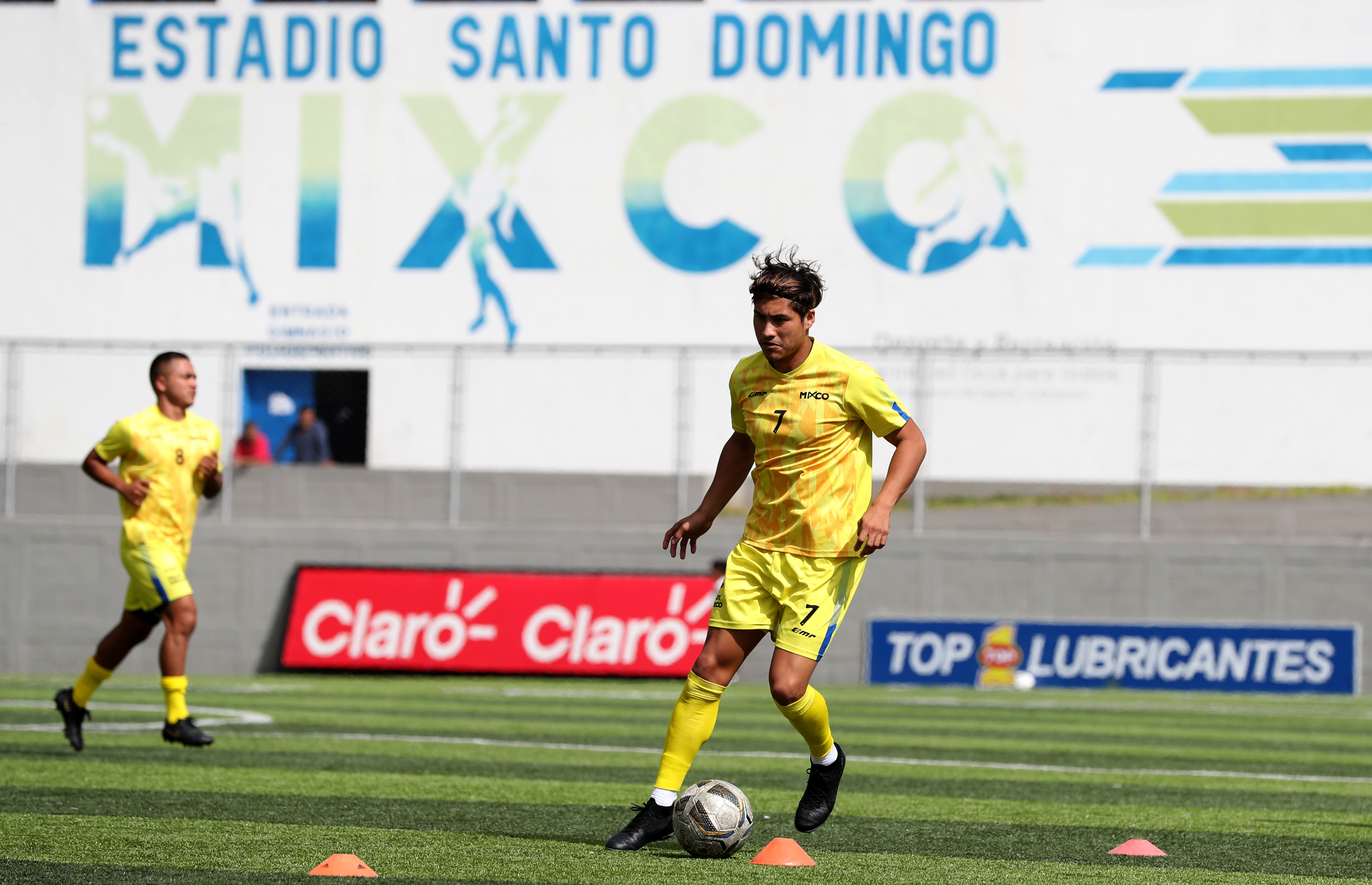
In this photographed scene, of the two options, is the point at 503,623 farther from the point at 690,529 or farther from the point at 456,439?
the point at 690,529

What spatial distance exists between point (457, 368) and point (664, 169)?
763 centimetres

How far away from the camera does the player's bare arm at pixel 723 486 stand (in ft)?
21.0

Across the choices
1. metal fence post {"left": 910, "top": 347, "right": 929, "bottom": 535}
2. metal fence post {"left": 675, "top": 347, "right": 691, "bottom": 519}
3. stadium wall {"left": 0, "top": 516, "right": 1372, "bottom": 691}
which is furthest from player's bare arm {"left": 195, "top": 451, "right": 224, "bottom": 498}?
metal fence post {"left": 910, "top": 347, "right": 929, "bottom": 535}

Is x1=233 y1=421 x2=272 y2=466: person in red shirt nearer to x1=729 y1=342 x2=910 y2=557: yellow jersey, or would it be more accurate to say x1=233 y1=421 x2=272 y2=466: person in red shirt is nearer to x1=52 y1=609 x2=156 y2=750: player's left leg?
x1=52 y1=609 x2=156 y2=750: player's left leg

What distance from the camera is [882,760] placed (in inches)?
386

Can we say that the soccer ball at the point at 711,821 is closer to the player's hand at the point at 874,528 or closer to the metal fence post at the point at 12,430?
the player's hand at the point at 874,528

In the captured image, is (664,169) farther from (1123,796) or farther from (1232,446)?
(1123,796)

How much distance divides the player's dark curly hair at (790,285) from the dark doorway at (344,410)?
61.9 ft

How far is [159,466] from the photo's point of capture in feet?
30.6

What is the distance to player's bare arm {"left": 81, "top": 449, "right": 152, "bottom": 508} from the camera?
914 centimetres

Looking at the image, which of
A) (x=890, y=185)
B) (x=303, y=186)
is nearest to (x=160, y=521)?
(x=890, y=185)

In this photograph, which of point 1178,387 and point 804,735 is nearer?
point 804,735

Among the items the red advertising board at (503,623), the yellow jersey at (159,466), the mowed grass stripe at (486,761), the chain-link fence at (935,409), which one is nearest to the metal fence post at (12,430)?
the chain-link fence at (935,409)

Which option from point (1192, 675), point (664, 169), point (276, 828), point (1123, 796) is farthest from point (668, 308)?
point (276, 828)
